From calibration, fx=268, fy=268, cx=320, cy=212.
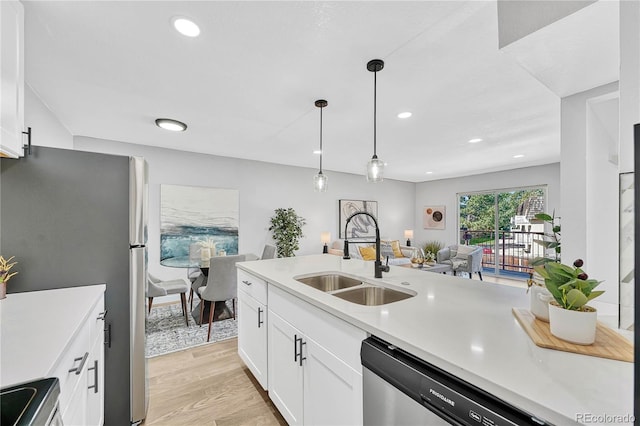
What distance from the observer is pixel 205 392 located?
207 cm

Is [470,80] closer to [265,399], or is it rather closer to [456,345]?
[456,345]

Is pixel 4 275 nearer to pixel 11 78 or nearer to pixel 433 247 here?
pixel 11 78

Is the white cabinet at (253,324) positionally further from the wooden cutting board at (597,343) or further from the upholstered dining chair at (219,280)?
the wooden cutting board at (597,343)

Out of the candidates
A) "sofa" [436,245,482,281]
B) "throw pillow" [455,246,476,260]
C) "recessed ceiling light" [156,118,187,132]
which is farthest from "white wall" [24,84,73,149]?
"throw pillow" [455,246,476,260]

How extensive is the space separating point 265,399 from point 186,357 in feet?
3.52

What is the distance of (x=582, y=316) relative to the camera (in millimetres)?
→ 790

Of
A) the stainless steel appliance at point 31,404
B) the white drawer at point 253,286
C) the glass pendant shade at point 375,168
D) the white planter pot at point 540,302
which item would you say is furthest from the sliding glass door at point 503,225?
the stainless steel appliance at point 31,404

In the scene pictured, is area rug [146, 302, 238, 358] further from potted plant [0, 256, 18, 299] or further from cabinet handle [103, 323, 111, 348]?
potted plant [0, 256, 18, 299]

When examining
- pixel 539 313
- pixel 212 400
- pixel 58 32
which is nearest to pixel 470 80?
pixel 539 313

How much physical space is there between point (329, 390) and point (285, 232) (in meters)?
4.05

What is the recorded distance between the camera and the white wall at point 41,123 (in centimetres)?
221

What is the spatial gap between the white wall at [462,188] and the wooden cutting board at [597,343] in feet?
19.5

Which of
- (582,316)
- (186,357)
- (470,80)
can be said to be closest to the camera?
(582,316)

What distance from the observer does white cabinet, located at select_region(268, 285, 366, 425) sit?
1.14 meters
